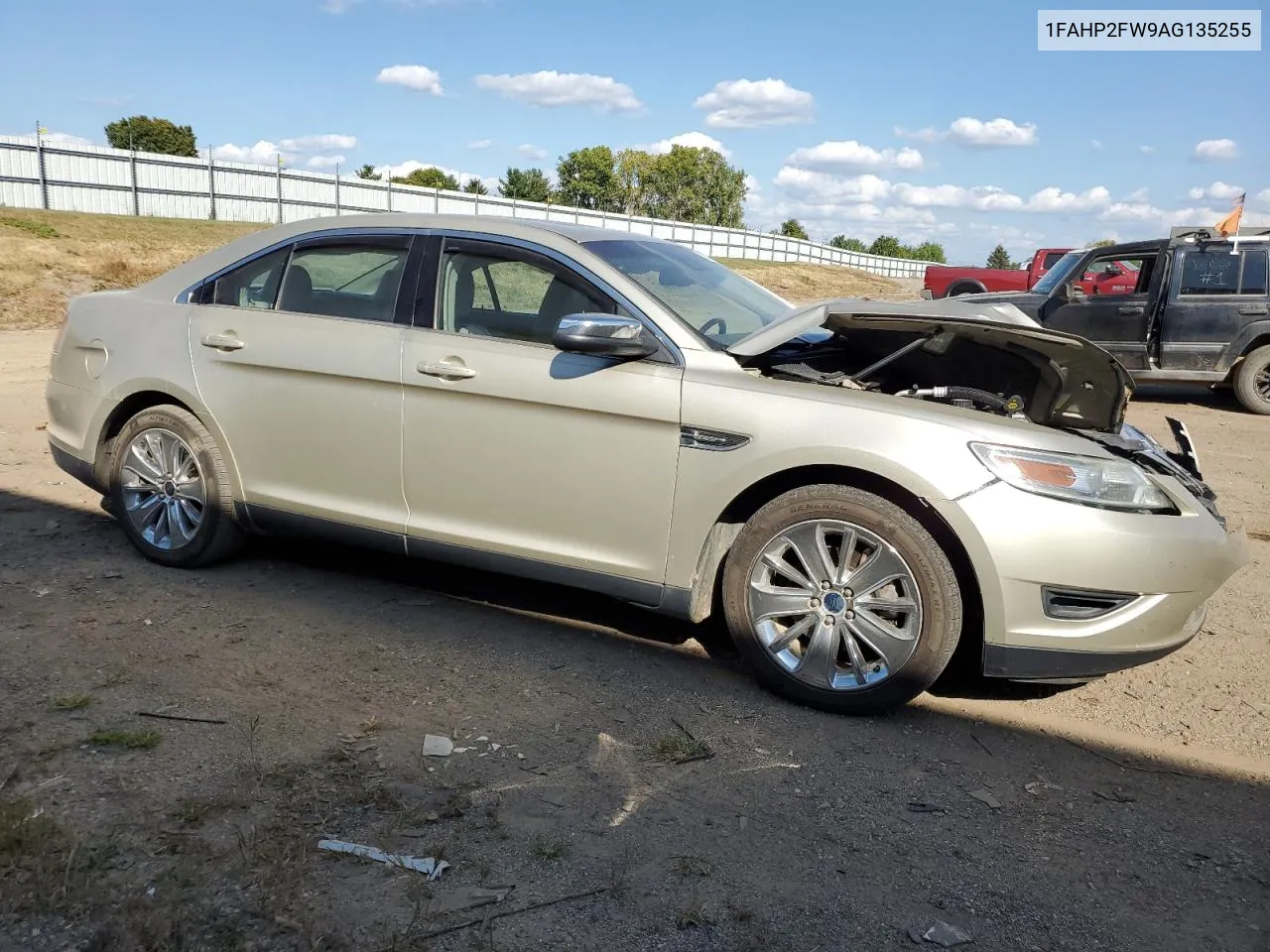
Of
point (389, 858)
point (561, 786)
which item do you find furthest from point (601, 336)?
point (389, 858)

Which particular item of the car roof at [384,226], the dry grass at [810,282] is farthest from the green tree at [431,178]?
the car roof at [384,226]

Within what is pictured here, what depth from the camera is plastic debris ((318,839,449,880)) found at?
2.79 metres

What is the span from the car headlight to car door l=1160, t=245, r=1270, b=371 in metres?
9.29

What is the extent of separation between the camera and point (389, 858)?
2.83 metres

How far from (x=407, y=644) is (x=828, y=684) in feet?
5.67

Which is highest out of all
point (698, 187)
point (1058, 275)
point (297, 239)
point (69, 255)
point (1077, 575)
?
point (698, 187)

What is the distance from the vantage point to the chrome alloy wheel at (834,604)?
3.74 metres

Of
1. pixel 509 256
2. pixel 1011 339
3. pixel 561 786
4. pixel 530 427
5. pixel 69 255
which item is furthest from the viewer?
pixel 69 255

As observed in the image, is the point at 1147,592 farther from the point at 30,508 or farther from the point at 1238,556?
the point at 30,508

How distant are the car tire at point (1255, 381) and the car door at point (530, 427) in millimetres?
10077

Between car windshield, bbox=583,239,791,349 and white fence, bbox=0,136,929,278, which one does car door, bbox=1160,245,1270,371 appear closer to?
car windshield, bbox=583,239,791,349

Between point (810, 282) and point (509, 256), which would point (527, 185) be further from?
point (509, 256)

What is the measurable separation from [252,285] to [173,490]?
106 centimetres

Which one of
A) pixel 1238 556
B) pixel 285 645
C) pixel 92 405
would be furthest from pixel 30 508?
pixel 1238 556
